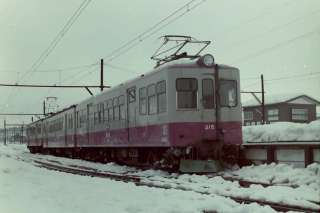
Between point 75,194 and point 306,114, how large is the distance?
158 feet

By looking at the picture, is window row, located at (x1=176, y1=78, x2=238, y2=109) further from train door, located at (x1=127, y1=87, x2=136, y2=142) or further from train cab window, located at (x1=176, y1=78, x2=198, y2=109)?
train door, located at (x1=127, y1=87, x2=136, y2=142)

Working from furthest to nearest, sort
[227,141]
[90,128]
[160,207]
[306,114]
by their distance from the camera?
[306,114] < [90,128] < [227,141] < [160,207]

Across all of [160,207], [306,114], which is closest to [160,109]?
[160,207]

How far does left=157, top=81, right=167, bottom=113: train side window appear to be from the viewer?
47.7ft

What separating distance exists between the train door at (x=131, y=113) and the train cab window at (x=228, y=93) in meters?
3.37

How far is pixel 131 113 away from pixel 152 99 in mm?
1864

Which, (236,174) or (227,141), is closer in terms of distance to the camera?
(236,174)

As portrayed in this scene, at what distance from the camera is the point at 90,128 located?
23.5 meters

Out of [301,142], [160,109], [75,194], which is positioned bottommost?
[75,194]

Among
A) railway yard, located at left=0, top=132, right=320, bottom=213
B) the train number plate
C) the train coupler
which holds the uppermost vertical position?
the train number plate

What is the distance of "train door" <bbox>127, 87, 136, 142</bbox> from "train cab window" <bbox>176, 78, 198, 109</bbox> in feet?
9.22

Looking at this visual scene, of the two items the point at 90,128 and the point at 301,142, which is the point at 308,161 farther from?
the point at 90,128

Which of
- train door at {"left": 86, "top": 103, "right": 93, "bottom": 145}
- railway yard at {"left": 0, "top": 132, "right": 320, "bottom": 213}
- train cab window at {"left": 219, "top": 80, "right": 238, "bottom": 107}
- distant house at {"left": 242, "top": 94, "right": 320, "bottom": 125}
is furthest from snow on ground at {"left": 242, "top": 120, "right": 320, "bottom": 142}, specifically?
distant house at {"left": 242, "top": 94, "right": 320, "bottom": 125}

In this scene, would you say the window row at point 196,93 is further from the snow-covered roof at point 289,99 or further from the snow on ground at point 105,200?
the snow-covered roof at point 289,99
